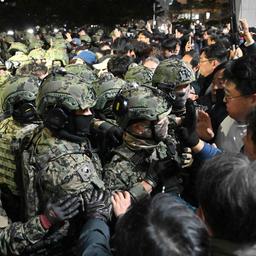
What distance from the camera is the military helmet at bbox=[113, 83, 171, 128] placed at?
3338mm

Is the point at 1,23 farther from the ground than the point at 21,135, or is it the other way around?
the point at 21,135

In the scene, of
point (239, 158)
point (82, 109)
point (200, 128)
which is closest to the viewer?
point (239, 158)

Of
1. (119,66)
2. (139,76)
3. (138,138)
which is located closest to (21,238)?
(138,138)

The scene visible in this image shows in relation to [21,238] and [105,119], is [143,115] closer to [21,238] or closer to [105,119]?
[21,238]

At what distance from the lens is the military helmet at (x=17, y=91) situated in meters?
3.85

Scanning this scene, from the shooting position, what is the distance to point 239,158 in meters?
2.02

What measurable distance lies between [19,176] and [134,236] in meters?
1.80

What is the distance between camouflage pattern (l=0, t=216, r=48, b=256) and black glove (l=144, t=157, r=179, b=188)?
30.0 inches

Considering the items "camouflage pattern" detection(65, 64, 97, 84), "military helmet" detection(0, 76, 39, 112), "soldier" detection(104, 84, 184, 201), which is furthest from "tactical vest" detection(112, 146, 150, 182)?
"camouflage pattern" detection(65, 64, 97, 84)

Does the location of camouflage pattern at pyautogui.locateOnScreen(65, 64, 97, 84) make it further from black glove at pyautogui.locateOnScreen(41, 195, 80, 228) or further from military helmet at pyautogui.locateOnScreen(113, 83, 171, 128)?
black glove at pyautogui.locateOnScreen(41, 195, 80, 228)

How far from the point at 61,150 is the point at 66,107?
1.03 ft

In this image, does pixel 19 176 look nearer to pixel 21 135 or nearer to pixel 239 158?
pixel 21 135

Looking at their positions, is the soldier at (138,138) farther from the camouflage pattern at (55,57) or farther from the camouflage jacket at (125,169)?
the camouflage pattern at (55,57)

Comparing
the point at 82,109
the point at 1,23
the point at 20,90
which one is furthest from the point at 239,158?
the point at 1,23
